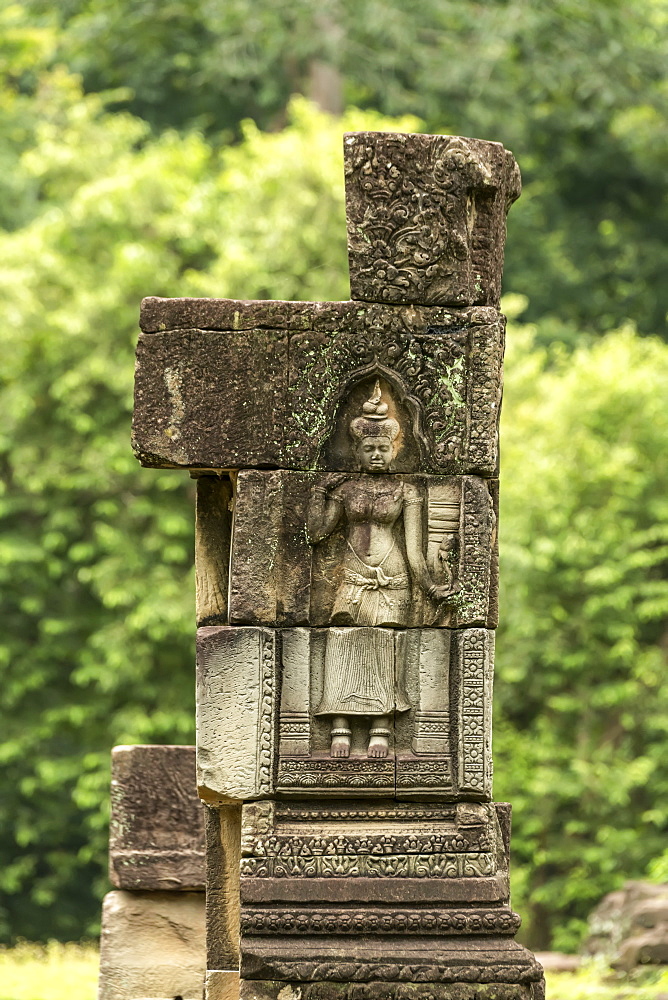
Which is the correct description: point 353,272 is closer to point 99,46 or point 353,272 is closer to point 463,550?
point 463,550

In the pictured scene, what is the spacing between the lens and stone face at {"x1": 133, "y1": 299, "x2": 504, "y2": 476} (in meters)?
6.05

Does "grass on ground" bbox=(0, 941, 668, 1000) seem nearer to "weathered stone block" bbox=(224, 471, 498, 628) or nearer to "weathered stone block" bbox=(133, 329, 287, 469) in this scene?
"weathered stone block" bbox=(224, 471, 498, 628)

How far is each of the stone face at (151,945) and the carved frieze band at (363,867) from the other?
3.14m

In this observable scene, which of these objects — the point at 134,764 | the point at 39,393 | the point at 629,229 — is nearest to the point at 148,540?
the point at 39,393

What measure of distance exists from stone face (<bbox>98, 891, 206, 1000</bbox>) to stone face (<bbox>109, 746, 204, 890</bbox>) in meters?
0.17

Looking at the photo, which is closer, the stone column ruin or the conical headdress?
the stone column ruin

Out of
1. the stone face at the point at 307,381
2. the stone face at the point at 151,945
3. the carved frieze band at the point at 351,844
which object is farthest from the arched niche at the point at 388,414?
the stone face at the point at 151,945

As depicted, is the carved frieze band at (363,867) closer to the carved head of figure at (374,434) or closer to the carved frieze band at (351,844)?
the carved frieze band at (351,844)

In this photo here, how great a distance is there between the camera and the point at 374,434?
241 inches

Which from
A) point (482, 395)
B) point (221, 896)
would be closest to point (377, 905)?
point (221, 896)

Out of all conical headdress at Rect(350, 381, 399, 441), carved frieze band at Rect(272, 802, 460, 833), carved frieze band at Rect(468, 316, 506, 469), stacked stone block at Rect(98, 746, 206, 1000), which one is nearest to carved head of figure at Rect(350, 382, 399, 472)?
conical headdress at Rect(350, 381, 399, 441)

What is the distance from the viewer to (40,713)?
53.5ft

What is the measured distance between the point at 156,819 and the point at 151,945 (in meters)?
0.70

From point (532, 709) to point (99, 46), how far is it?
34.0 ft
